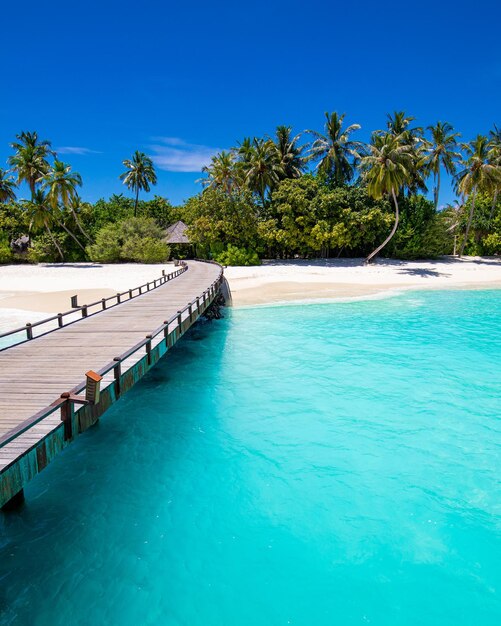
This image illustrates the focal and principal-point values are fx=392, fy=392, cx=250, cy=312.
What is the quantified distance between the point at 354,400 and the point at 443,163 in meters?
42.0

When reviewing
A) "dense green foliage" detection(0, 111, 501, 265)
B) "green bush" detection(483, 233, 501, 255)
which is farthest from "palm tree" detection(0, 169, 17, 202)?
"green bush" detection(483, 233, 501, 255)

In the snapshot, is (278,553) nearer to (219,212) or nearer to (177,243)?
(219,212)

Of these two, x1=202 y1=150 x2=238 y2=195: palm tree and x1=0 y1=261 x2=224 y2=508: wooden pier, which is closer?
x1=0 y1=261 x2=224 y2=508: wooden pier

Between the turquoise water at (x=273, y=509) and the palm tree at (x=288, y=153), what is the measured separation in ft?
130

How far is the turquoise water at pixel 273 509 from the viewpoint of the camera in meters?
5.21

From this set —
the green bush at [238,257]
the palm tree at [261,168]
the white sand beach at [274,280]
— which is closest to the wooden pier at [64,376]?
the white sand beach at [274,280]

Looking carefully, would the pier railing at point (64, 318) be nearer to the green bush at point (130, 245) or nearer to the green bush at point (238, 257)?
the green bush at point (238, 257)

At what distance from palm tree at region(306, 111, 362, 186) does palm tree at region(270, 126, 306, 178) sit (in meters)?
2.45

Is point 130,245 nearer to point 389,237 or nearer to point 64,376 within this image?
point 389,237

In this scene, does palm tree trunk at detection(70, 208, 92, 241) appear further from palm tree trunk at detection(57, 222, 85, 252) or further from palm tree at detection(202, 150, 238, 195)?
palm tree at detection(202, 150, 238, 195)

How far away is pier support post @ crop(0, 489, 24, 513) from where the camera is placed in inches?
259

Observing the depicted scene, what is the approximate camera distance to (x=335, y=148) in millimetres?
44562

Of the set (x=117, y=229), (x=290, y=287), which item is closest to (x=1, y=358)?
(x=290, y=287)

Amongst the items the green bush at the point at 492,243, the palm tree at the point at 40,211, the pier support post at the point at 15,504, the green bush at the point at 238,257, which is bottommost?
the pier support post at the point at 15,504
